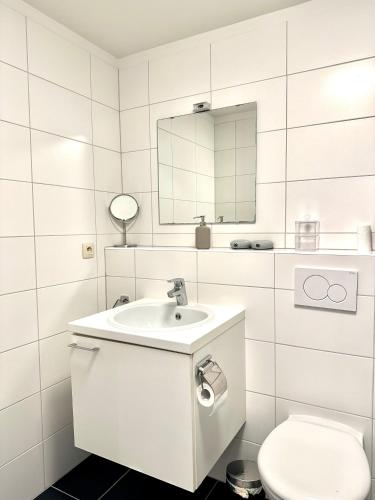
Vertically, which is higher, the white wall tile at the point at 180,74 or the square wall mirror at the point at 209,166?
the white wall tile at the point at 180,74

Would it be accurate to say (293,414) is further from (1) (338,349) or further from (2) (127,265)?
(2) (127,265)

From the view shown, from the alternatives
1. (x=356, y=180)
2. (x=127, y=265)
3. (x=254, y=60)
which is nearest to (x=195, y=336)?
(x=127, y=265)

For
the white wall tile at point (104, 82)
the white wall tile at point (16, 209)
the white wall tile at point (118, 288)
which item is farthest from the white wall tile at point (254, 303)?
the white wall tile at point (104, 82)

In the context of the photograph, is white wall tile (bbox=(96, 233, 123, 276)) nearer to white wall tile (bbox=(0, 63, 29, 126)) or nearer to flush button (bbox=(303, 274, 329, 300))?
white wall tile (bbox=(0, 63, 29, 126))

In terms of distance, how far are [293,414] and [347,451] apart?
333 mm

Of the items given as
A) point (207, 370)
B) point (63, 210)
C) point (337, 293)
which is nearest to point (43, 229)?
point (63, 210)

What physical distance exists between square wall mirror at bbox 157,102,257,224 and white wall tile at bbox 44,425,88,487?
125cm

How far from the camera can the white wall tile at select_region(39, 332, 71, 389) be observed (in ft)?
5.43

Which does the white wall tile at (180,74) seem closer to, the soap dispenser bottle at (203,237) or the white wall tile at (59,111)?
the white wall tile at (59,111)

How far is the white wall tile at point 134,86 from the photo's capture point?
2014mm

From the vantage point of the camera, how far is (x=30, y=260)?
1.58 metres

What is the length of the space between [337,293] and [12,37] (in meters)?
1.76

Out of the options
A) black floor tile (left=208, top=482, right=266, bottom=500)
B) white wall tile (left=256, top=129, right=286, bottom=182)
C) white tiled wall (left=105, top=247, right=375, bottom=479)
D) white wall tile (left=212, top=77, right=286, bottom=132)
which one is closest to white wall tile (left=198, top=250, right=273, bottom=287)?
white tiled wall (left=105, top=247, right=375, bottom=479)

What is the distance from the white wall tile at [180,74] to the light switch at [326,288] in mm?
1119
